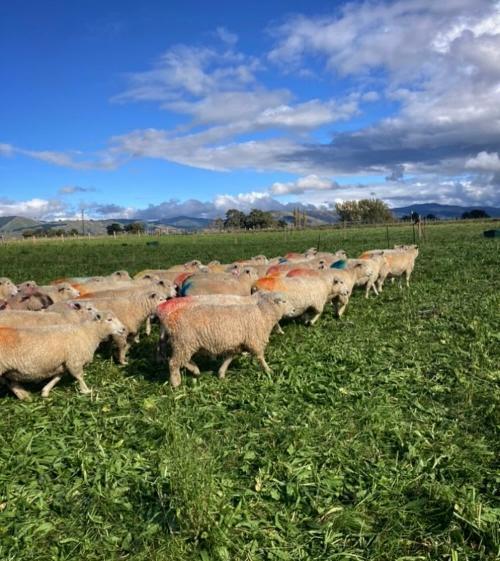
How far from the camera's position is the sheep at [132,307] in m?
11.0

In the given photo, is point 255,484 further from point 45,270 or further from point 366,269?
point 45,270

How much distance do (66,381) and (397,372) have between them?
5.83 m

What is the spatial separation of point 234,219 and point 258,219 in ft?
56.8

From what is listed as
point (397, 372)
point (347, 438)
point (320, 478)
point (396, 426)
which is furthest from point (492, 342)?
point (320, 478)

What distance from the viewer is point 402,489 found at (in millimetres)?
5348

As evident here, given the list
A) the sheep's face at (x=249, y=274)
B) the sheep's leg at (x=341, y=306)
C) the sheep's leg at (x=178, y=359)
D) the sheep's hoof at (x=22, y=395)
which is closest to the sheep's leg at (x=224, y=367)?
the sheep's leg at (x=178, y=359)

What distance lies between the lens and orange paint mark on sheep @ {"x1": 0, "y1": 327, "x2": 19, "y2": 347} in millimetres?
7875

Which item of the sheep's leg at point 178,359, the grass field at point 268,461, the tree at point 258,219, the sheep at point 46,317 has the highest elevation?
the tree at point 258,219

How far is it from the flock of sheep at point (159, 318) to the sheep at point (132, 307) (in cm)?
2

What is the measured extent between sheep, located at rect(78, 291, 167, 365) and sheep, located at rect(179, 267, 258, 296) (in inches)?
50.1

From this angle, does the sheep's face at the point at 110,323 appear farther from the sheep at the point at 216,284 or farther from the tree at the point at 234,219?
the tree at the point at 234,219

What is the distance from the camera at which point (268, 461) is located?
5824mm

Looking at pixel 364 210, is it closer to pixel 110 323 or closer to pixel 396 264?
pixel 396 264

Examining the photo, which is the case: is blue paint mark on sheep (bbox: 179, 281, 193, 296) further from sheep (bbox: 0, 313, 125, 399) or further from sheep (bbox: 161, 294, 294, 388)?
sheep (bbox: 0, 313, 125, 399)
